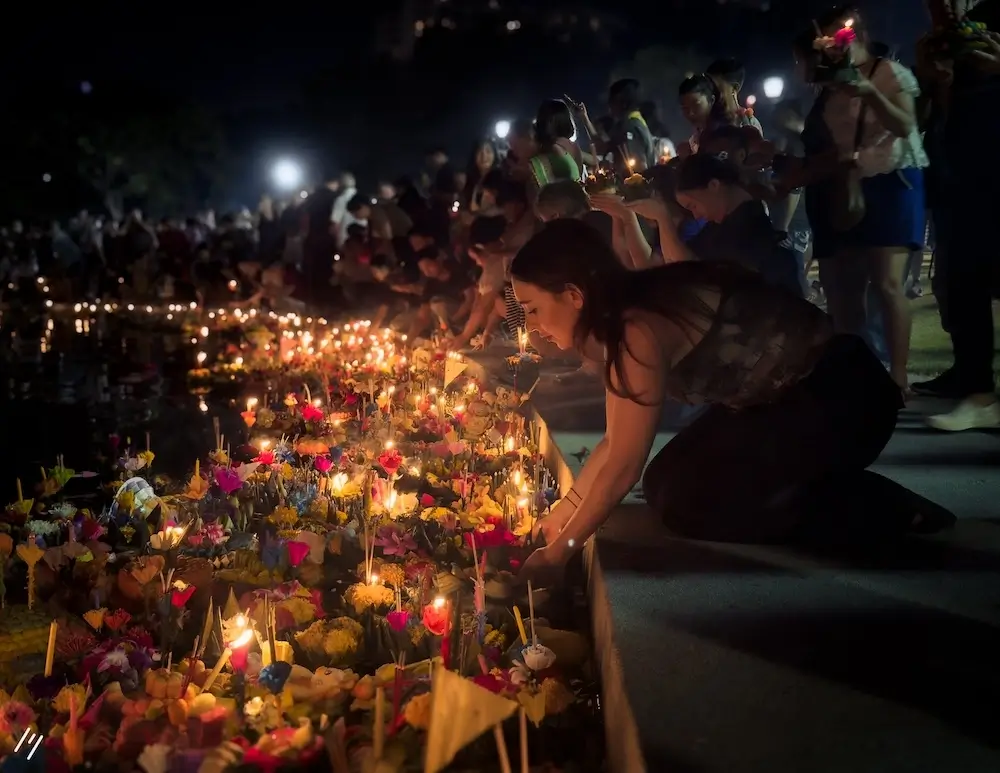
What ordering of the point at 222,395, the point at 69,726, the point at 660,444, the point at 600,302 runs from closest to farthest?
the point at 69,726 → the point at 600,302 → the point at 660,444 → the point at 222,395

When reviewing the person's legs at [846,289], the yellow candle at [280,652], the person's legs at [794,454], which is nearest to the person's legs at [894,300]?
the person's legs at [846,289]

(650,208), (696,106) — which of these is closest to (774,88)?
(696,106)

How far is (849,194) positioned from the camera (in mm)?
4418

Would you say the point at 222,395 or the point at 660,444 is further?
the point at 222,395

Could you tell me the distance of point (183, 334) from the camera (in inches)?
456

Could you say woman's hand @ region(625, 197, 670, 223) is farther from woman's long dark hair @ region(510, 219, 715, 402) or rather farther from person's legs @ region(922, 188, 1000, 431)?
woman's long dark hair @ region(510, 219, 715, 402)

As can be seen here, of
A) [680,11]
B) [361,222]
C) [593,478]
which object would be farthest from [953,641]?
[680,11]

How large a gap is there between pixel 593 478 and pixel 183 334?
9.70 metres

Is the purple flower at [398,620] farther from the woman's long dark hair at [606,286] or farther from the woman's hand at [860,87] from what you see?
the woman's hand at [860,87]

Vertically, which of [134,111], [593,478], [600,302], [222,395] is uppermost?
[134,111]

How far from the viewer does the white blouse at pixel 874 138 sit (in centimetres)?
433

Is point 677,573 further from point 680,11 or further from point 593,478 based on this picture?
point 680,11

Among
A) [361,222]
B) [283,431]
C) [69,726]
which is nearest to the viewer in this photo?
[69,726]

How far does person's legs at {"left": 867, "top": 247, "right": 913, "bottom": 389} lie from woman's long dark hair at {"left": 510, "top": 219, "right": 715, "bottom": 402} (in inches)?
83.7
